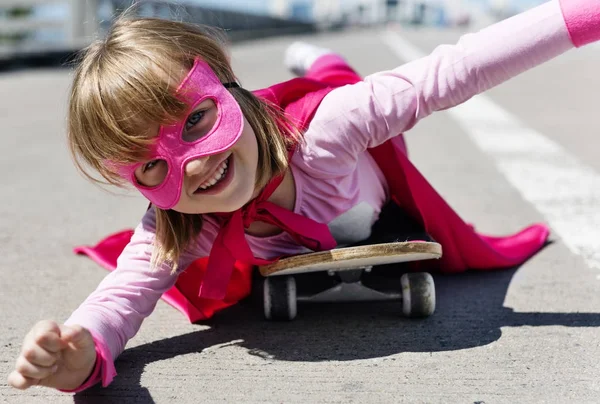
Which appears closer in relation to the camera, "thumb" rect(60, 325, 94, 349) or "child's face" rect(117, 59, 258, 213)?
"thumb" rect(60, 325, 94, 349)

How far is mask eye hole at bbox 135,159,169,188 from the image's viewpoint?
6.59 ft

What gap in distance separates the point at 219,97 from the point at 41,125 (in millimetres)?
5311

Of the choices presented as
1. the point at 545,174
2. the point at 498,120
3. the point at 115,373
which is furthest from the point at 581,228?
the point at 498,120

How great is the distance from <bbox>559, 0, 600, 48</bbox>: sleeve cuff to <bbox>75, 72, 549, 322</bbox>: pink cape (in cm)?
70

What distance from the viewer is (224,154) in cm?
202

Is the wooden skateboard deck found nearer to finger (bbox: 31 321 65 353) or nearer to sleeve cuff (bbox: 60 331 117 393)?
sleeve cuff (bbox: 60 331 117 393)

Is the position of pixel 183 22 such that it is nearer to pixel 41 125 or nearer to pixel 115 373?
pixel 115 373

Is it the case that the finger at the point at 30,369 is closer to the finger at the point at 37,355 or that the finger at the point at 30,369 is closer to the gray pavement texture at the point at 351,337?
the finger at the point at 37,355

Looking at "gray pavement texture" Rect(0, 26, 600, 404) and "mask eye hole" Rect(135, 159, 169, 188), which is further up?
"mask eye hole" Rect(135, 159, 169, 188)

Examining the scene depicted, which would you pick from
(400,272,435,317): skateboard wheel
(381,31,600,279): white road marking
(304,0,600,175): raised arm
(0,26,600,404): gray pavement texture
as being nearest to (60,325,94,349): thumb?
(0,26,600,404): gray pavement texture

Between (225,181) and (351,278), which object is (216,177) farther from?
(351,278)

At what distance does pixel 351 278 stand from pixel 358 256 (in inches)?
13.3

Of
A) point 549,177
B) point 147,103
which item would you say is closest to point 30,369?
point 147,103

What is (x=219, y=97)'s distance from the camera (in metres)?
2.04
